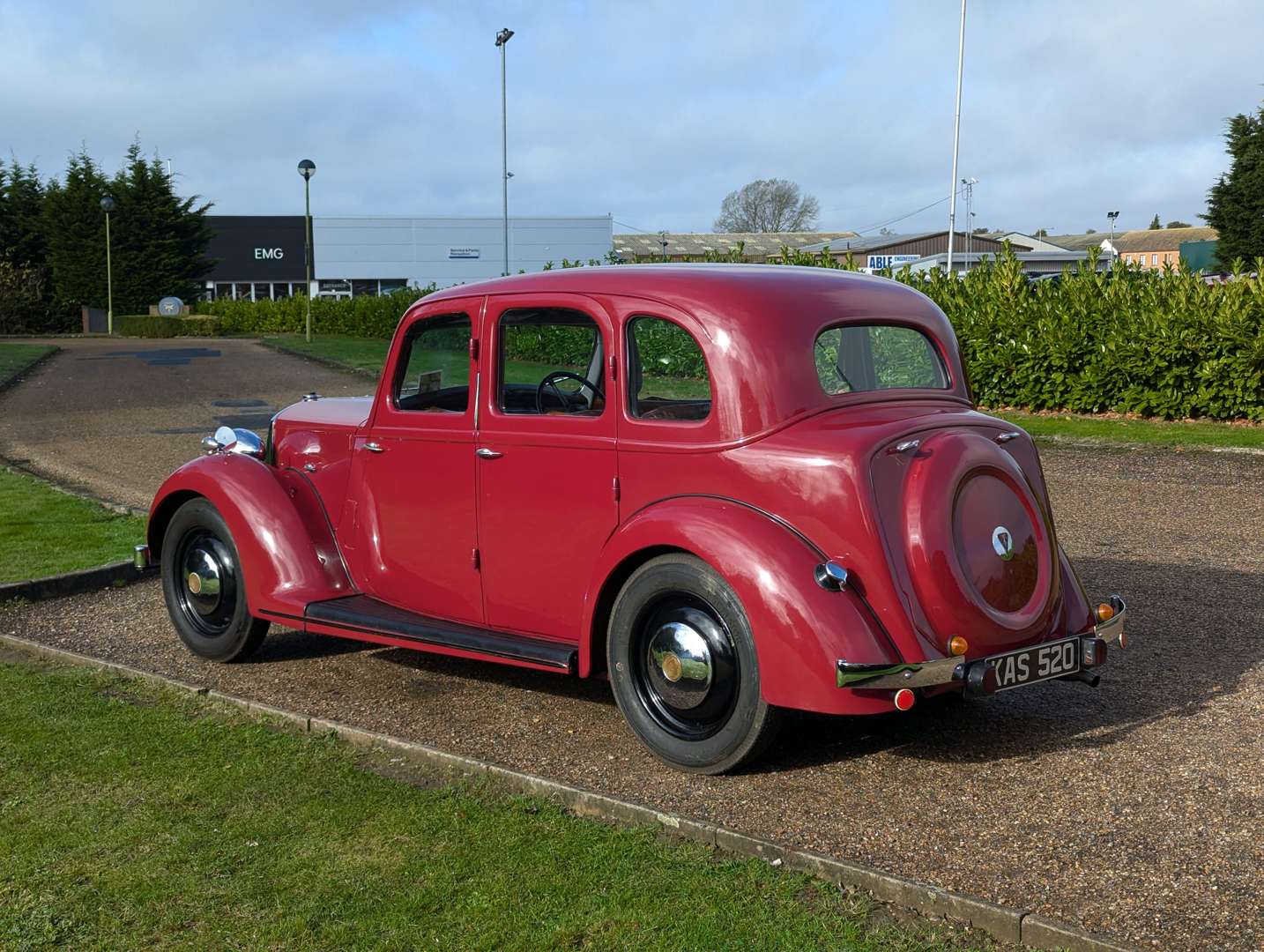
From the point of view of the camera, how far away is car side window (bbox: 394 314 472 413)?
5.69 metres

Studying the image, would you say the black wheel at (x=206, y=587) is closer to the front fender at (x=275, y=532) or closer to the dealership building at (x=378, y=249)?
the front fender at (x=275, y=532)

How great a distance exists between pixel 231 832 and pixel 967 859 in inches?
94.5

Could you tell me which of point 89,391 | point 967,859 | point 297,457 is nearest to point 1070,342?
point 297,457

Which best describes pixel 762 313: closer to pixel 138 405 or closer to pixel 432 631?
pixel 432 631

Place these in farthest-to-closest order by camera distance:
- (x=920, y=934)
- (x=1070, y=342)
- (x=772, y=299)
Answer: (x=1070, y=342), (x=772, y=299), (x=920, y=934)

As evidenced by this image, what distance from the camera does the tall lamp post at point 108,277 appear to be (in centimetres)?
A: 4359

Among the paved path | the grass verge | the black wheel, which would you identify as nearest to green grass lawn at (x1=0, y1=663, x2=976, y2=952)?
the black wheel

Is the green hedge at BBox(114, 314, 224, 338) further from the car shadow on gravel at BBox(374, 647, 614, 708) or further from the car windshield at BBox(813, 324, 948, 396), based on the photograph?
the car windshield at BBox(813, 324, 948, 396)

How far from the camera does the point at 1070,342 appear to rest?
52.2 feet

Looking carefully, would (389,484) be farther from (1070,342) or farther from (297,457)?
(1070,342)

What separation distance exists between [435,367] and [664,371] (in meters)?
1.29

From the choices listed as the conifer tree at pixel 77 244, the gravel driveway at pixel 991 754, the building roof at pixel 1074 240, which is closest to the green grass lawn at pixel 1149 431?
the gravel driveway at pixel 991 754

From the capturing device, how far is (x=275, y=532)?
610cm

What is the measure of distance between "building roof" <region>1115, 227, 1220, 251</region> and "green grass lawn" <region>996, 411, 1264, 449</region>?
7660 centimetres
